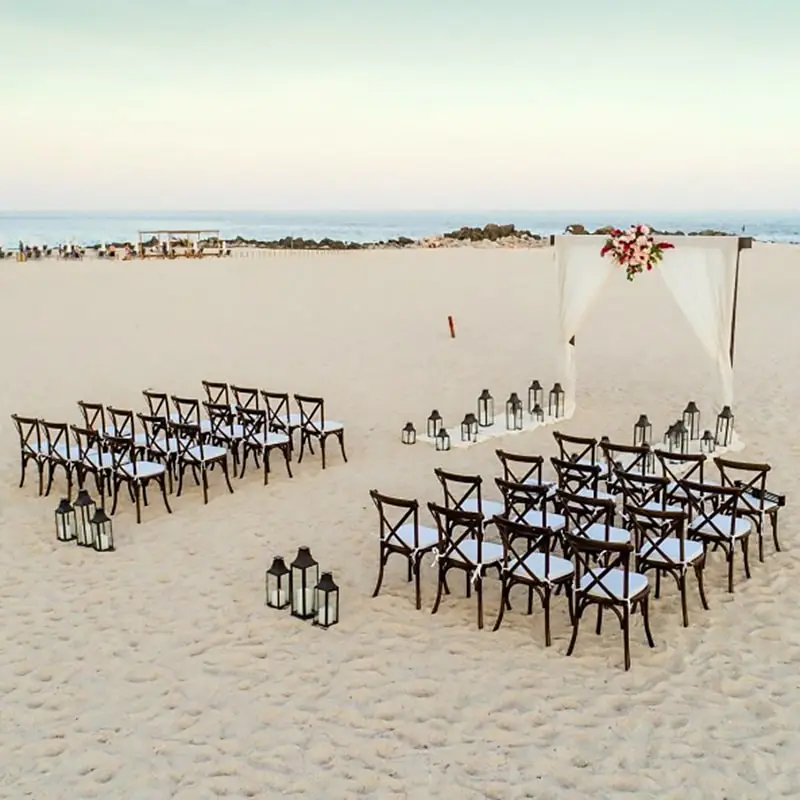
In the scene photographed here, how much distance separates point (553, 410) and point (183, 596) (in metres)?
6.73

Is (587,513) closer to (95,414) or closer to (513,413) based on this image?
(513,413)

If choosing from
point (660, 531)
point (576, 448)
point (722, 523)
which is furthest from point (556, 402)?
point (660, 531)

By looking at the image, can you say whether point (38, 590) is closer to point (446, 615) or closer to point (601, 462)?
point (446, 615)

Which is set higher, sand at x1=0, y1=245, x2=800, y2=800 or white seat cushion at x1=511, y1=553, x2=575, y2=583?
white seat cushion at x1=511, y1=553, x2=575, y2=583

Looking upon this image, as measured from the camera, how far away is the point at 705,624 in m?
6.30

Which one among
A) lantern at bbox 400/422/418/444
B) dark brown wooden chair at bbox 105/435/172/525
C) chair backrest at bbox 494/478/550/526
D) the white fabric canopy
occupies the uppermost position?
the white fabric canopy

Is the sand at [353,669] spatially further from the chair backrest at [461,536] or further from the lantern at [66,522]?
the chair backrest at [461,536]

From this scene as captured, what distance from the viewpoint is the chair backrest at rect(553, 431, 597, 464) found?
28.0 feet

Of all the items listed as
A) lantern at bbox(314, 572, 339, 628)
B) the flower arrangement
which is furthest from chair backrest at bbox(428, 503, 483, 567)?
the flower arrangement

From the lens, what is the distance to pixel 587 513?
7.00m

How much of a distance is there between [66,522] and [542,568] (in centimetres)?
425

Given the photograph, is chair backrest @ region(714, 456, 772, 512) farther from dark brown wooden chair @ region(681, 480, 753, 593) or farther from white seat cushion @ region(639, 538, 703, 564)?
white seat cushion @ region(639, 538, 703, 564)

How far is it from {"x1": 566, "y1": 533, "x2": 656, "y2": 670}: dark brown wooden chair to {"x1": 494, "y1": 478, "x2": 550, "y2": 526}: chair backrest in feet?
2.85

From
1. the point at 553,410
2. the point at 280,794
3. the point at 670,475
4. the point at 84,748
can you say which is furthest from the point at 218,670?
the point at 553,410
